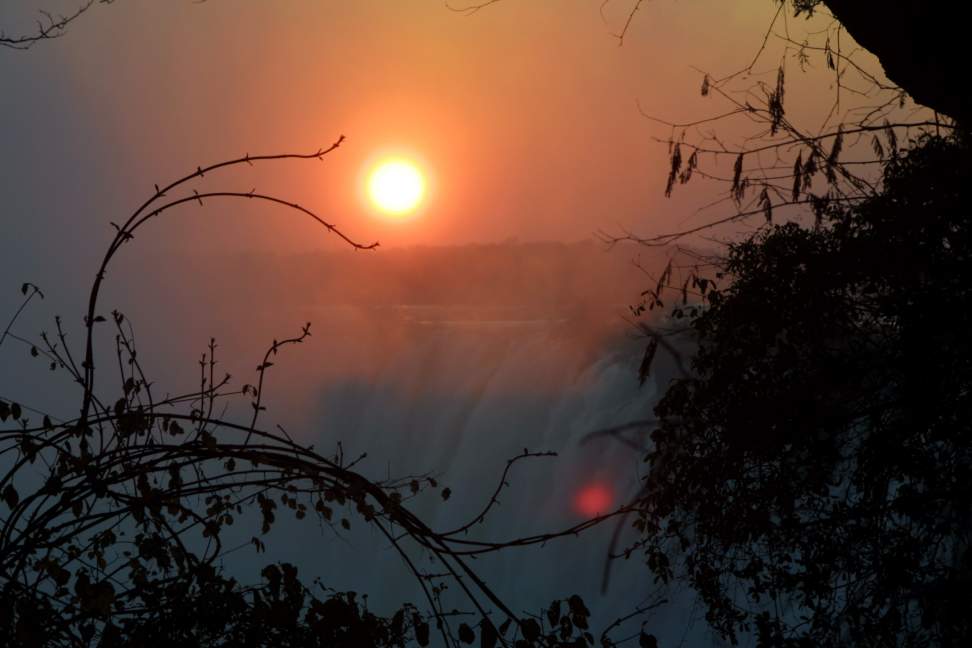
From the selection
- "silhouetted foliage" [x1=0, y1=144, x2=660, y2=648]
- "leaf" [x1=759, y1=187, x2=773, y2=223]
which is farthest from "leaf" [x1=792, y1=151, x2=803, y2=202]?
"silhouetted foliage" [x1=0, y1=144, x2=660, y2=648]

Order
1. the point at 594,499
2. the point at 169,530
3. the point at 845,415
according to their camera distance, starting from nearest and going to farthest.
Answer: the point at 169,530
the point at 845,415
the point at 594,499

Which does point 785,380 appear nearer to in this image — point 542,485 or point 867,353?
point 867,353

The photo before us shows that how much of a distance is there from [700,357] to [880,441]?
42.6 inches

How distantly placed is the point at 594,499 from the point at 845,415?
332 inches

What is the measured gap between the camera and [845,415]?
14.3 ft

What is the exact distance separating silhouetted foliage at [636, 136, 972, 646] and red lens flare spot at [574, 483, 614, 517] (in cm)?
745

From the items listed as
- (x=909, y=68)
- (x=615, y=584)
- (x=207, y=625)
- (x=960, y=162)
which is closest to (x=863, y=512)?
(x=960, y=162)

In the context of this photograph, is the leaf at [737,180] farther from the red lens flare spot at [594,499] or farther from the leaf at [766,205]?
→ the red lens flare spot at [594,499]

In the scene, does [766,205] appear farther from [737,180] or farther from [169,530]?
[169,530]

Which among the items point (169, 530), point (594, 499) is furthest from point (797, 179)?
point (594, 499)

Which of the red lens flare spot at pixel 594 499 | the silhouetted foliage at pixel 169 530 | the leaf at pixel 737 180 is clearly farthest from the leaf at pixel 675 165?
the red lens flare spot at pixel 594 499

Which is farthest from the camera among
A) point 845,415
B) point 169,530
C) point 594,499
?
point 594,499

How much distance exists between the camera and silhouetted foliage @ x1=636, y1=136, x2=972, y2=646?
3.99 metres

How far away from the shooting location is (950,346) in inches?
157
